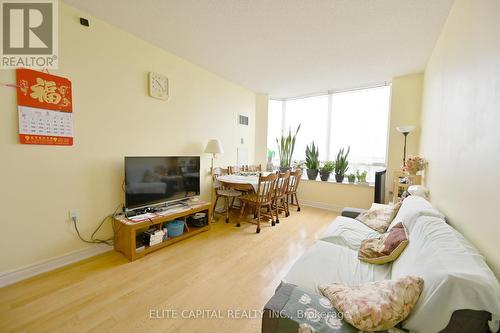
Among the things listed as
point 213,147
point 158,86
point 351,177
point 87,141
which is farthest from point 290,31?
point 351,177

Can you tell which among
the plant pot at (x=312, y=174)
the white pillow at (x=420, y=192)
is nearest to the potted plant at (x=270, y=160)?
the plant pot at (x=312, y=174)

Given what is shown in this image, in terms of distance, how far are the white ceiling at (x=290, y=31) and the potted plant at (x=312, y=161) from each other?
163cm

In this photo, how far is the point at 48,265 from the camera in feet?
6.41

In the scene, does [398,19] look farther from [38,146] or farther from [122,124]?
[38,146]

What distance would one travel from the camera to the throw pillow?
1393mm

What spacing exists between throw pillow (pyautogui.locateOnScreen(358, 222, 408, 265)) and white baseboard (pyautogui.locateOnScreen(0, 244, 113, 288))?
2.70 meters

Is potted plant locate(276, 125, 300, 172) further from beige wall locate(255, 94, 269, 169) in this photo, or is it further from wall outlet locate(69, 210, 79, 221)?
wall outlet locate(69, 210, 79, 221)

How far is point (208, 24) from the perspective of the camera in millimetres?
2193

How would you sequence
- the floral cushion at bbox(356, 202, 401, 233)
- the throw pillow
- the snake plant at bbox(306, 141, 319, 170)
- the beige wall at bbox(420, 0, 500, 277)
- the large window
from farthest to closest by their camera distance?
the snake plant at bbox(306, 141, 319, 170)
the large window
the floral cushion at bbox(356, 202, 401, 233)
the throw pillow
the beige wall at bbox(420, 0, 500, 277)

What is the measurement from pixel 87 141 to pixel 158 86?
3.65 ft

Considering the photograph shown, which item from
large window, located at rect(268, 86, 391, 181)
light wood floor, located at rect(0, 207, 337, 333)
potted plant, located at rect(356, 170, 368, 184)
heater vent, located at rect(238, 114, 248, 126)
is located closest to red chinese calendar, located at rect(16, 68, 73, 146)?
light wood floor, located at rect(0, 207, 337, 333)

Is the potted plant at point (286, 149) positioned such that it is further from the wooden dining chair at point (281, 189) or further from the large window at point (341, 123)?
the wooden dining chair at point (281, 189)

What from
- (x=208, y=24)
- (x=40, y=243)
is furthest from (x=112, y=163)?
(x=208, y=24)

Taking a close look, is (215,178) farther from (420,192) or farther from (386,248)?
(420,192)
